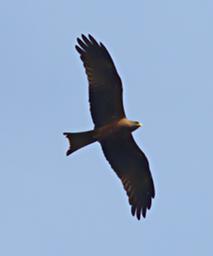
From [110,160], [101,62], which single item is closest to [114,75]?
[101,62]

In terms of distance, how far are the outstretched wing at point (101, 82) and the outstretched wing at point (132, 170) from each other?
0.70 metres

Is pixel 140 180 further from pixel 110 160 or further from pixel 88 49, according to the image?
pixel 88 49

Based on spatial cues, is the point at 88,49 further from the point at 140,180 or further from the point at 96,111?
the point at 140,180

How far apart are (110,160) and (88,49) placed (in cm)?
278

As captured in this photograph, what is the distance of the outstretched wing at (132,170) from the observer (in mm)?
28062

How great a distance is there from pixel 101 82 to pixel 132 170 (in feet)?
7.93

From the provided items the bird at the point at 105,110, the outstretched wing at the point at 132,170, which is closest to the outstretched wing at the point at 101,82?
the bird at the point at 105,110

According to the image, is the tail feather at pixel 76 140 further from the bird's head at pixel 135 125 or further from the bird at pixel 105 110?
the bird's head at pixel 135 125

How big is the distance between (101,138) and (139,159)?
1212mm

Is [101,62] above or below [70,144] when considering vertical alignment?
above

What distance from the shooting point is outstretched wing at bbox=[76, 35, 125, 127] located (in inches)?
1080

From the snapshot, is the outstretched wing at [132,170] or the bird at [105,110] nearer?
the bird at [105,110]

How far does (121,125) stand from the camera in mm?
27625

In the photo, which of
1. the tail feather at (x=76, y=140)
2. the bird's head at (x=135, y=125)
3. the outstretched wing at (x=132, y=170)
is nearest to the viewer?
the tail feather at (x=76, y=140)
